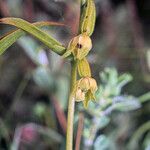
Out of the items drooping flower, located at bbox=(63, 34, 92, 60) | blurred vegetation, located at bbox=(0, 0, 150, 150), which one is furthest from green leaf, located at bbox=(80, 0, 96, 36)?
blurred vegetation, located at bbox=(0, 0, 150, 150)

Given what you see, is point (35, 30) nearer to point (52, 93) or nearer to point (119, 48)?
point (52, 93)

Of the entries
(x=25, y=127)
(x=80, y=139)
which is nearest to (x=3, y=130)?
(x=25, y=127)

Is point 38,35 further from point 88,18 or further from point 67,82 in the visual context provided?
point 67,82

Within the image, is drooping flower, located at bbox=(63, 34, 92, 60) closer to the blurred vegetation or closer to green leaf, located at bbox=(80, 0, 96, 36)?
green leaf, located at bbox=(80, 0, 96, 36)

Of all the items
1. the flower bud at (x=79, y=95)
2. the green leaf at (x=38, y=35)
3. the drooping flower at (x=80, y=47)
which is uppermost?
the green leaf at (x=38, y=35)

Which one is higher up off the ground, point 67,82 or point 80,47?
point 67,82

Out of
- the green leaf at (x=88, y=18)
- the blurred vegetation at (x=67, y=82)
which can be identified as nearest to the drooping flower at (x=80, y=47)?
the green leaf at (x=88, y=18)

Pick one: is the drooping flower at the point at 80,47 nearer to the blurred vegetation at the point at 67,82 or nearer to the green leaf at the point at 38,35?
the green leaf at the point at 38,35

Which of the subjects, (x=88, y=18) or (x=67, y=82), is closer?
(x=88, y=18)

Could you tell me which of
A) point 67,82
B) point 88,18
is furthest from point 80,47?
point 67,82
